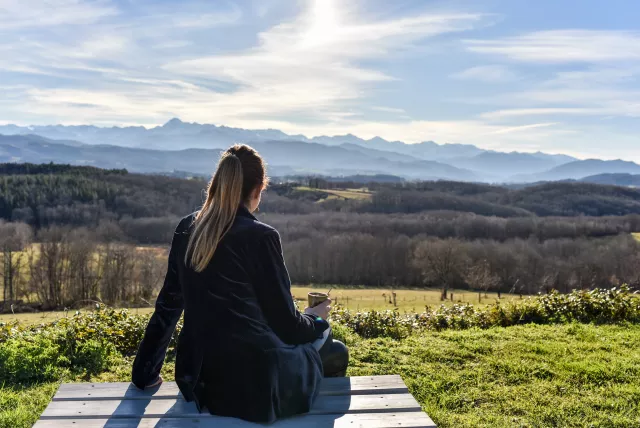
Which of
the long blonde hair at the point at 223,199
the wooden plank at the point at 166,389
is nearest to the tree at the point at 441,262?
the wooden plank at the point at 166,389

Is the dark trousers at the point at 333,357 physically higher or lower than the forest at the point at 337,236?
higher

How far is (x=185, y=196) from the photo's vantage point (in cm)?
11638

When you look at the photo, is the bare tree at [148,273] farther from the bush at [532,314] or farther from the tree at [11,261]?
the bush at [532,314]

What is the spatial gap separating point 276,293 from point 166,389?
130 cm

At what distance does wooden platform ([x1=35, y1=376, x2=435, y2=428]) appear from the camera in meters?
3.21

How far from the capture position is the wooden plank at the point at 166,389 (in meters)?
3.62

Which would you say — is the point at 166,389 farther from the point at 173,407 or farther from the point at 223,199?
the point at 223,199

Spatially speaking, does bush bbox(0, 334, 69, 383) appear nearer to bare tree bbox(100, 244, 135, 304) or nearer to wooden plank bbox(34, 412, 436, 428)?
wooden plank bbox(34, 412, 436, 428)

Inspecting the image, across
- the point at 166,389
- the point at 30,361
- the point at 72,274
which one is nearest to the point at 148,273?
the point at 72,274

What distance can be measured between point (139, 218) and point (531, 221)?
7694 cm

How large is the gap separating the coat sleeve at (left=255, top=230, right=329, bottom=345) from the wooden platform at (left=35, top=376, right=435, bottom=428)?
1.81ft

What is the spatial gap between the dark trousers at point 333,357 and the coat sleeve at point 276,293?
28.8 inches

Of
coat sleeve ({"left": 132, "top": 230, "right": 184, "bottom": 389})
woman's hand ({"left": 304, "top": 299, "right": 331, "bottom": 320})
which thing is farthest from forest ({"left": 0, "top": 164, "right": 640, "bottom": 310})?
woman's hand ({"left": 304, "top": 299, "right": 331, "bottom": 320})

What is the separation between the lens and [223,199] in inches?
123
